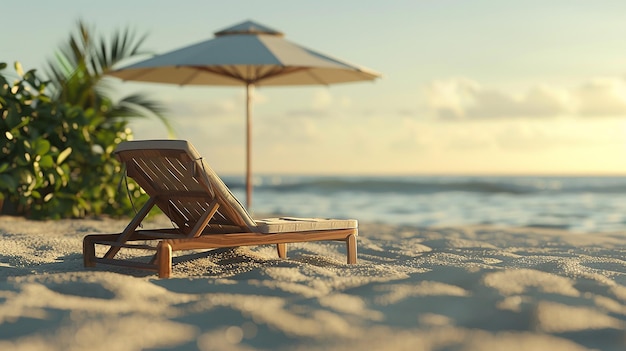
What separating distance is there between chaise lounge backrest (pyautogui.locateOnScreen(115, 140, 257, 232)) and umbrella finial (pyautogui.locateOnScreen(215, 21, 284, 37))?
12.1 ft

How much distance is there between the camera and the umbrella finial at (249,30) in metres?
8.38

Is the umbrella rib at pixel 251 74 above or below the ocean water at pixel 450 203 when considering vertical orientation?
above

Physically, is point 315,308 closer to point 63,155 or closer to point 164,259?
point 164,259

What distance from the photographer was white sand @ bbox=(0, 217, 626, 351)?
2982 millimetres

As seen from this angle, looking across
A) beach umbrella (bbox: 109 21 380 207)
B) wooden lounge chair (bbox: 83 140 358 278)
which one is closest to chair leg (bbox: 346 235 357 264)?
wooden lounge chair (bbox: 83 140 358 278)

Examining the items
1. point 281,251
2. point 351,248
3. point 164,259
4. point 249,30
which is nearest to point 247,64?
point 249,30

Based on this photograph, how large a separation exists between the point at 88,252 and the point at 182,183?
0.72 m

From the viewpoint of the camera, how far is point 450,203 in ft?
76.5

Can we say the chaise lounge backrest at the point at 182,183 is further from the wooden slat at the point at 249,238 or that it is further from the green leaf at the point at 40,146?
the green leaf at the point at 40,146

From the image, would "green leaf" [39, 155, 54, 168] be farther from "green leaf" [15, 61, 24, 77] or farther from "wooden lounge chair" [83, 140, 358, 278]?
"wooden lounge chair" [83, 140, 358, 278]

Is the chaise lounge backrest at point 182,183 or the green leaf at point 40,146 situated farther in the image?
the green leaf at point 40,146

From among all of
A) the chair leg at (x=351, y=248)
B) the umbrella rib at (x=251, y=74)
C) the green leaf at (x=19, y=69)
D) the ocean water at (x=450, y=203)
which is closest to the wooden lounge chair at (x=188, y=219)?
the chair leg at (x=351, y=248)

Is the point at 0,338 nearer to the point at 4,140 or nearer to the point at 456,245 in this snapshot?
the point at 456,245

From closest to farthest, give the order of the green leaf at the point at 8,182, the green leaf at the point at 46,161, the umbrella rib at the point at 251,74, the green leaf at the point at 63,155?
the green leaf at the point at 8,182
the green leaf at the point at 46,161
the green leaf at the point at 63,155
the umbrella rib at the point at 251,74
